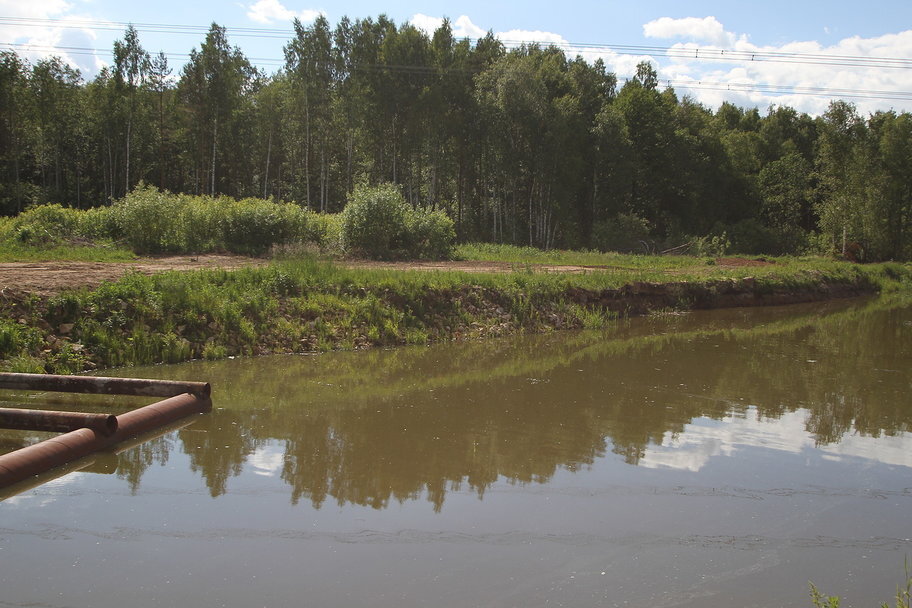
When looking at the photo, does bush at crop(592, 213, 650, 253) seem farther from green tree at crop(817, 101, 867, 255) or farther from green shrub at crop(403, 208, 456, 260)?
green shrub at crop(403, 208, 456, 260)

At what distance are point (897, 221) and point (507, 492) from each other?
44.0 metres

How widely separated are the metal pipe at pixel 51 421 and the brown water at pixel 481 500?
0.34 metres

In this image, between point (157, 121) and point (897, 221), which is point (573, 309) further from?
point (157, 121)

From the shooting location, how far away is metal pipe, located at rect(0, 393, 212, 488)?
6896 millimetres

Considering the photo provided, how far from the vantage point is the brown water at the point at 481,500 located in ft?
17.1

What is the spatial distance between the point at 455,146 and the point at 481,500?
37516 millimetres

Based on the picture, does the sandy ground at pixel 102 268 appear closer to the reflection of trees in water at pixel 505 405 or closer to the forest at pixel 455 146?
the reflection of trees in water at pixel 505 405

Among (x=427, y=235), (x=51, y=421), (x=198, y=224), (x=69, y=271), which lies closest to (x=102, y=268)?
(x=69, y=271)

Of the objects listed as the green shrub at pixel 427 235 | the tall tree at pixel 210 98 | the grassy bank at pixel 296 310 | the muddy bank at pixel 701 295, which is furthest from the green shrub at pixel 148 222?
the tall tree at pixel 210 98

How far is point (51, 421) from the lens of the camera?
8109 millimetres

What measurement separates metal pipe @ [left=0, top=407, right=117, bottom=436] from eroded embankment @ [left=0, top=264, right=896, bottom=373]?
3.09m

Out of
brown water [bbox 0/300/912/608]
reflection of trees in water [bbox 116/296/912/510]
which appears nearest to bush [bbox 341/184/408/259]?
reflection of trees in water [bbox 116/296/912/510]

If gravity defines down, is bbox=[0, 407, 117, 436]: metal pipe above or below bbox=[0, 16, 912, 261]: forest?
below

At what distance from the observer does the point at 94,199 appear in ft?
161
